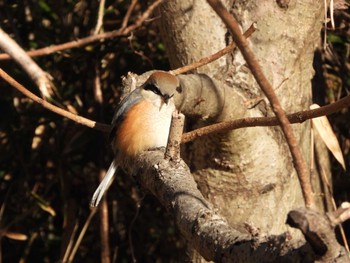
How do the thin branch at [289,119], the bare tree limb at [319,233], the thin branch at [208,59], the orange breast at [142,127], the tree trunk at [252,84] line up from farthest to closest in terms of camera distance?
the orange breast at [142,127] → the tree trunk at [252,84] → the thin branch at [208,59] → the thin branch at [289,119] → the bare tree limb at [319,233]

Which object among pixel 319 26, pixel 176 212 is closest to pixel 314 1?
pixel 319 26

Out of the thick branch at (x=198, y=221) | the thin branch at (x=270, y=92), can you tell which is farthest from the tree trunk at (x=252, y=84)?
the thin branch at (x=270, y=92)

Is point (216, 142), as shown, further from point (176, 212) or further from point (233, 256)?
point (233, 256)

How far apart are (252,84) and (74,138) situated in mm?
1464

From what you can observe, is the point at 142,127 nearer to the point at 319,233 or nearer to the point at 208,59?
the point at 208,59

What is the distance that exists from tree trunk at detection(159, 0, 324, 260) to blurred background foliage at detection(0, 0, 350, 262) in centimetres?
100

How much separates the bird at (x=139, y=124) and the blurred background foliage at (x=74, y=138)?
65 cm

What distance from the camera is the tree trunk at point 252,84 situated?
2.59m

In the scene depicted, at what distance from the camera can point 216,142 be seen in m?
2.53

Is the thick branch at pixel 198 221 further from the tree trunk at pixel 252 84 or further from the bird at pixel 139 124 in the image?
the bird at pixel 139 124

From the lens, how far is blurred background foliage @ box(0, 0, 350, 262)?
3.75 m

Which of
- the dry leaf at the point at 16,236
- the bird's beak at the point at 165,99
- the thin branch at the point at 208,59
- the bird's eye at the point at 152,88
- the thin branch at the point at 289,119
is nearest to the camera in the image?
the thin branch at the point at 289,119

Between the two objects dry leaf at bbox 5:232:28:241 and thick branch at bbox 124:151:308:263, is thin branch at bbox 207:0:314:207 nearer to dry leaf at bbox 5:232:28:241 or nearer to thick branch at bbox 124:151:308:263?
thick branch at bbox 124:151:308:263

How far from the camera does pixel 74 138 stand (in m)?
3.76
